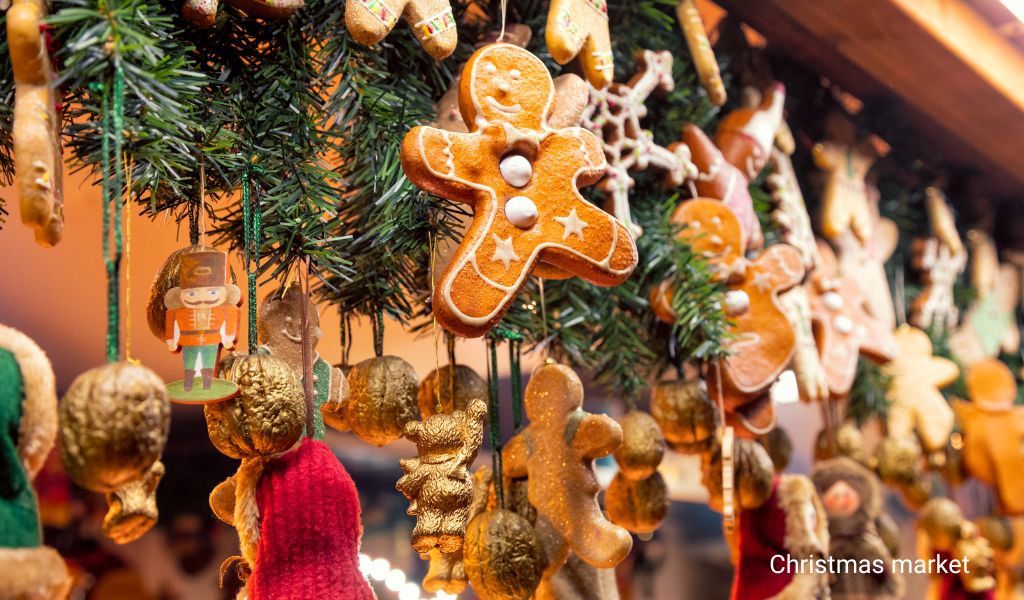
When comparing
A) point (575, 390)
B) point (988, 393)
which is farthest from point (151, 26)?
point (988, 393)

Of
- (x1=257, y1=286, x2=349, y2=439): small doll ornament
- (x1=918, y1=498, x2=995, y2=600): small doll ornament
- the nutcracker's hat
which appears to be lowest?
(x1=918, y1=498, x2=995, y2=600): small doll ornament

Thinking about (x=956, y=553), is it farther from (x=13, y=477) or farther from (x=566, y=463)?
(x=13, y=477)

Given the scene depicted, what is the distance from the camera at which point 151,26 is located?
2.39 ft

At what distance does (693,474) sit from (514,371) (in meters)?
1.23

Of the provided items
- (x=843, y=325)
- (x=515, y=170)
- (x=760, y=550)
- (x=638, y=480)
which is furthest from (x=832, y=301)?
(x=515, y=170)

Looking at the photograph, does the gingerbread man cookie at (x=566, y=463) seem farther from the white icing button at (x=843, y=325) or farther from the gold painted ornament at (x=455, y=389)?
the white icing button at (x=843, y=325)

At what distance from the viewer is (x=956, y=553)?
157 cm

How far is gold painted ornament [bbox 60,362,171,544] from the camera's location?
577mm

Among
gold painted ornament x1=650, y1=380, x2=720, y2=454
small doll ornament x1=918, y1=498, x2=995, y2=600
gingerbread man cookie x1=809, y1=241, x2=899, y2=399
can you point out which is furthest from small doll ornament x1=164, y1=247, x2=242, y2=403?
small doll ornament x1=918, y1=498, x2=995, y2=600

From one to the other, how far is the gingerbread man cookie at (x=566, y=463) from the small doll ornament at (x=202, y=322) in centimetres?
30

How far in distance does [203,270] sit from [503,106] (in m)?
0.27

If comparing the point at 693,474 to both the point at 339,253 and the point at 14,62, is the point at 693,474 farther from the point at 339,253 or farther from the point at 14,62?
the point at 14,62

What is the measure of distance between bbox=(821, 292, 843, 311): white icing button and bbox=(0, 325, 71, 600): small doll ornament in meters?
1.00

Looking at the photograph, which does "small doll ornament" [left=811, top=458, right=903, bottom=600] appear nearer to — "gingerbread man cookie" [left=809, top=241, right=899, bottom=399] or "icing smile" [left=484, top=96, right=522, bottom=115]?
"gingerbread man cookie" [left=809, top=241, right=899, bottom=399]
